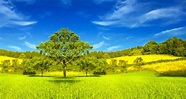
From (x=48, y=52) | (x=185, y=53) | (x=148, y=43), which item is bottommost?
(x=48, y=52)

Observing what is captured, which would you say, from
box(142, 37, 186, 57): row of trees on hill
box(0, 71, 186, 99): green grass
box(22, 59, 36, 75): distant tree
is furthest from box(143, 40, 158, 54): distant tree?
box(0, 71, 186, 99): green grass

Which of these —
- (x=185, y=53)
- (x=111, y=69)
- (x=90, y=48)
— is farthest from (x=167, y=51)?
(x=90, y=48)

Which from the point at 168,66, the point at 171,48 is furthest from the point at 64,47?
the point at 171,48

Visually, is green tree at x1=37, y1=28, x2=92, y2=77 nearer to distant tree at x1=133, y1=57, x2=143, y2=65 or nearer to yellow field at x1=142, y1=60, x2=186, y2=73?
yellow field at x1=142, y1=60, x2=186, y2=73

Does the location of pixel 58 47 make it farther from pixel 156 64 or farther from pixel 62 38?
pixel 156 64

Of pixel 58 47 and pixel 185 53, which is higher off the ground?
pixel 185 53

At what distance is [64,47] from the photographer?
26.1 metres

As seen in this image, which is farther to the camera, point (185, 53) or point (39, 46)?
point (185, 53)

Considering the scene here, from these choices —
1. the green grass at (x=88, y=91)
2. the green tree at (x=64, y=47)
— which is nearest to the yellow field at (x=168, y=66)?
the green grass at (x=88, y=91)

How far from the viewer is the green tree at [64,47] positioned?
26.1 m

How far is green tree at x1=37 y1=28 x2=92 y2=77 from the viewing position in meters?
26.1

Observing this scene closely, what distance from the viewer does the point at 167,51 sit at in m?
155

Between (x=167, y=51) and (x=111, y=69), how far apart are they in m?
67.6

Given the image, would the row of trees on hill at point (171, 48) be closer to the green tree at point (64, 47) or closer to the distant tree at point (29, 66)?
the distant tree at point (29, 66)
